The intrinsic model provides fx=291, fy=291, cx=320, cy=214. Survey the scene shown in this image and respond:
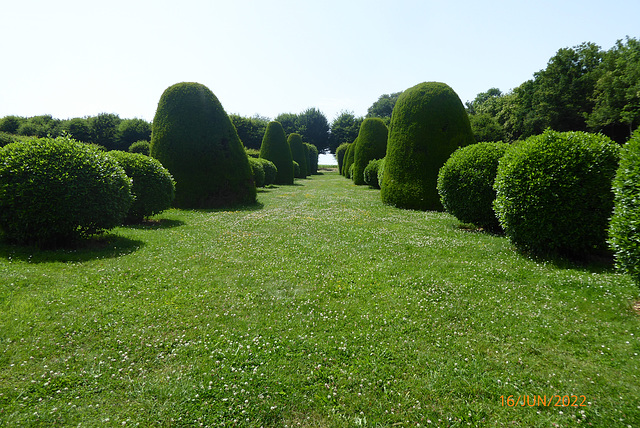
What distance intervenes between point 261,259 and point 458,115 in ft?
43.9

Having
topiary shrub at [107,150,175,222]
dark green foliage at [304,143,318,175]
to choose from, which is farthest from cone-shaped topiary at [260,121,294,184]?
dark green foliage at [304,143,318,175]

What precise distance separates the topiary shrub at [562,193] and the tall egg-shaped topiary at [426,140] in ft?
24.0

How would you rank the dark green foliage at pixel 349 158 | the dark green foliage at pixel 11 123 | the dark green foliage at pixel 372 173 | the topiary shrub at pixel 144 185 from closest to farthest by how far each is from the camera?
1. the topiary shrub at pixel 144 185
2. the dark green foliage at pixel 372 173
3. the dark green foliage at pixel 349 158
4. the dark green foliage at pixel 11 123

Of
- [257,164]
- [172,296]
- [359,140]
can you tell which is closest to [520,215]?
[172,296]

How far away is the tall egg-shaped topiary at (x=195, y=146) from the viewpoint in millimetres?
15961

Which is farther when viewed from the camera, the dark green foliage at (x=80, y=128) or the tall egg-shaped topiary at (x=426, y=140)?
the dark green foliage at (x=80, y=128)

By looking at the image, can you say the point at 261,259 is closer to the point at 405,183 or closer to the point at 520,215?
the point at 520,215

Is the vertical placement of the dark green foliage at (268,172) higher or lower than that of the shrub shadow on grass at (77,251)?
higher

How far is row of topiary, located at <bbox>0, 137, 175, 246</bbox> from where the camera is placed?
24.1ft

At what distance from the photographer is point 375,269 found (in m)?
Result: 6.88

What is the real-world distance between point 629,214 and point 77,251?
12.0m

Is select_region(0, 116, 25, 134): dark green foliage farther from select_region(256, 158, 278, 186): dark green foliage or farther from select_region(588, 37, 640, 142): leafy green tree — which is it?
select_region(588, 37, 640, 142): leafy green tree
